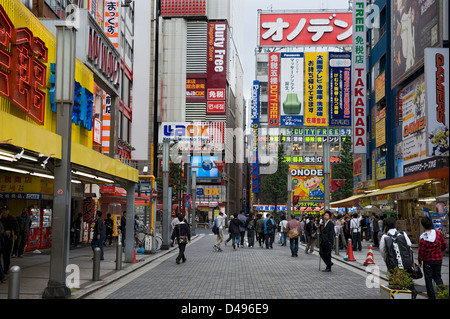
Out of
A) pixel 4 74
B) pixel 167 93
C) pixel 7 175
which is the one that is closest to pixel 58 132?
pixel 4 74

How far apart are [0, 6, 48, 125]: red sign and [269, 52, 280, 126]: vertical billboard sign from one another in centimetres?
6567

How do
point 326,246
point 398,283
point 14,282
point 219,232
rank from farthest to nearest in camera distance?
point 219,232 < point 326,246 < point 398,283 < point 14,282

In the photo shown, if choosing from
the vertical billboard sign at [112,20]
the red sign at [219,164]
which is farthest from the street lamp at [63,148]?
the red sign at [219,164]

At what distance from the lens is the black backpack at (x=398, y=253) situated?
34.2 feet

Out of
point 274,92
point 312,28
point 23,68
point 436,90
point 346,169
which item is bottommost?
point 23,68

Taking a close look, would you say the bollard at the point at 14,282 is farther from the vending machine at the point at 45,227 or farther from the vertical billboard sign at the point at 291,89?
the vertical billboard sign at the point at 291,89

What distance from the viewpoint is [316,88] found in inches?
3083

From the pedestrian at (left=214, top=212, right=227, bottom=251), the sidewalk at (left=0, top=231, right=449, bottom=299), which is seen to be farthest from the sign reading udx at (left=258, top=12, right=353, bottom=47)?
the sidewalk at (left=0, top=231, right=449, bottom=299)

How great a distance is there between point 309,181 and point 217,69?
23.7 metres

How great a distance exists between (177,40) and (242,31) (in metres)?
38.9

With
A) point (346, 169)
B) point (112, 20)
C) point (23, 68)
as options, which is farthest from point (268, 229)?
point (346, 169)

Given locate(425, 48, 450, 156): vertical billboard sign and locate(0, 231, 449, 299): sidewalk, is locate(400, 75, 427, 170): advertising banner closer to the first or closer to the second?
locate(425, 48, 450, 156): vertical billboard sign

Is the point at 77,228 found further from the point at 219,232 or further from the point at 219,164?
the point at 219,164

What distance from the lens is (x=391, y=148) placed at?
38.8 m
